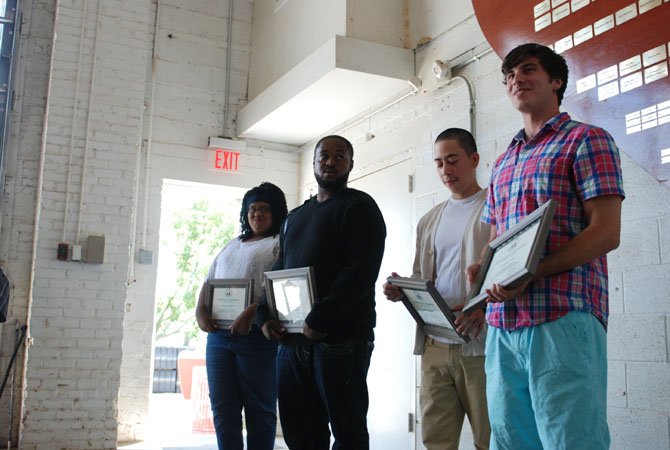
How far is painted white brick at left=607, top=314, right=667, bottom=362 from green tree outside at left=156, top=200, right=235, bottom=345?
410 inches

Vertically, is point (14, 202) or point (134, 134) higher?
point (134, 134)

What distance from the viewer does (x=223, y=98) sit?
→ 5414 mm

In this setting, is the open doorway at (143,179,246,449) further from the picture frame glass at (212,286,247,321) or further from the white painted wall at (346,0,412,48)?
the picture frame glass at (212,286,247,321)

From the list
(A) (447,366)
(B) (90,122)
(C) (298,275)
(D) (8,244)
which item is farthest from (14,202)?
(A) (447,366)

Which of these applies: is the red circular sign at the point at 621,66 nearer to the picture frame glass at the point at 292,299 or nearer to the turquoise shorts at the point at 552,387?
the turquoise shorts at the point at 552,387

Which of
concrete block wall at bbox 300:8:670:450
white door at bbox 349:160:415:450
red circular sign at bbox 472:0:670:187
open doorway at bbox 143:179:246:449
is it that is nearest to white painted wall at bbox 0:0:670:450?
white door at bbox 349:160:415:450

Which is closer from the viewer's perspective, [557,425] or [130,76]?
[557,425]

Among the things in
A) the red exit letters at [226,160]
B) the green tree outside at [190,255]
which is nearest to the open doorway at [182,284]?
the green tree outside at [190,255]

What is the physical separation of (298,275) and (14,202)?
3.43 m

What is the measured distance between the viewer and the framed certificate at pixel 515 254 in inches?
51.9

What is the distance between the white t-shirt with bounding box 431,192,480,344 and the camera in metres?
2.18

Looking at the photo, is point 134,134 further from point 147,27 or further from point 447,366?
point 447,366

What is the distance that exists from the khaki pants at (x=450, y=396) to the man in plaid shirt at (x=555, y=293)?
1.81 ft

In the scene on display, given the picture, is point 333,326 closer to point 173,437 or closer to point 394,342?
point 394,342
